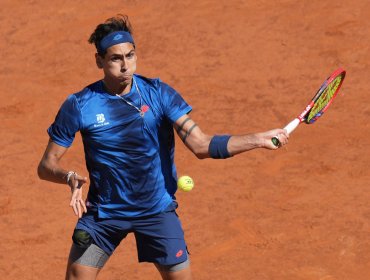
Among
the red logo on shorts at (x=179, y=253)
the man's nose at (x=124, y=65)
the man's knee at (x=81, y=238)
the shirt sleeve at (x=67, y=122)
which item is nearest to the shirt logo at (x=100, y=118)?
the shirt sleeve at (x=67, y=122)

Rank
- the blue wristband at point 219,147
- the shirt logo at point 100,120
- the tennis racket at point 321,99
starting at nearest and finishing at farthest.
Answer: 1. the blue wristband at point 219,147
2. the shirt logo at point 100,120
3. the tennis racket at point 321,99

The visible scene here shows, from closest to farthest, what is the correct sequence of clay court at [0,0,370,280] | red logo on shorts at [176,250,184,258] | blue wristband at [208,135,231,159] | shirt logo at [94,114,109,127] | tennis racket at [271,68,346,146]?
blue wristband at [208,135,231,159]
shirt logo at [94,114,109,127]
red logo on shorts at [176,250,184,258]
tennis racket at [271,68,346,146]
clay court at [0,0,370,280]

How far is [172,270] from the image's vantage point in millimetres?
7109

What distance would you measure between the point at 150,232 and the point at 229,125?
4.35 meters

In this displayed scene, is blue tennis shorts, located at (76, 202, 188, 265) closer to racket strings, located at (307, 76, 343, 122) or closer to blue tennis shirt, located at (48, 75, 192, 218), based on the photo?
blue tennis shirt, located at (48, 75, 192, 218)

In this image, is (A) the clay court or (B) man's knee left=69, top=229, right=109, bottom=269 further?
(A) the clay court

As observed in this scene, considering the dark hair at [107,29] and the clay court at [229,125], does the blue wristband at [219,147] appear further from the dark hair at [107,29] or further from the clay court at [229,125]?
the clay court at [229,125]

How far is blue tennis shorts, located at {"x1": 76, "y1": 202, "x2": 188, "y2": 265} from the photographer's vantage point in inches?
276

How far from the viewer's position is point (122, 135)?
269 inches

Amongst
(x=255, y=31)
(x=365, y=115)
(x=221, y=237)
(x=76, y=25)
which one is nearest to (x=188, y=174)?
(x=221, y=237)

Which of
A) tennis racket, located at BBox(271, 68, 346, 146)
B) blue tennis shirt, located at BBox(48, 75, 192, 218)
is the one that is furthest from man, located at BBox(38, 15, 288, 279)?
tennis racket, located at BBox(271, 68, 346, 146)

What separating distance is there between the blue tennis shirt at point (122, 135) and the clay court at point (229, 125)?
222 centimetres

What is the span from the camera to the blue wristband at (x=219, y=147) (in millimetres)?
6602

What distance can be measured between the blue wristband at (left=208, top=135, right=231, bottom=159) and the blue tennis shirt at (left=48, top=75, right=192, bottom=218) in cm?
33
